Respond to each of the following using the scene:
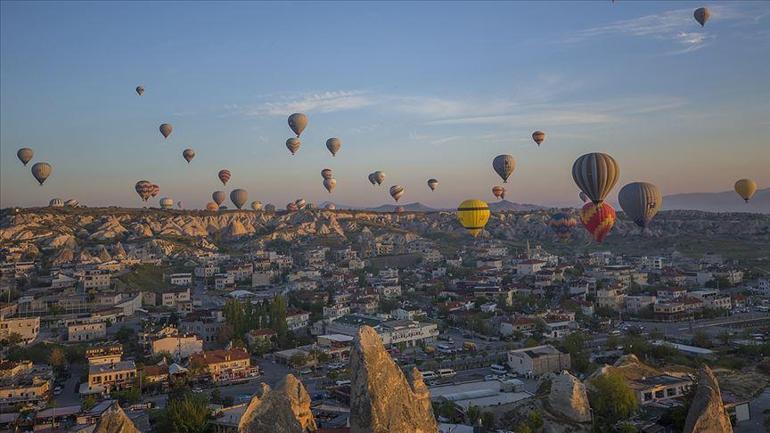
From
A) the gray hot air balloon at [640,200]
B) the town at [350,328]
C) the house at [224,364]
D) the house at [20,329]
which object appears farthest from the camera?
the gray hot air balloon at [640,200]

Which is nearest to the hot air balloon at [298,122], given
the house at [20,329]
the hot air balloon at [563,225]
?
the house at [20,329]

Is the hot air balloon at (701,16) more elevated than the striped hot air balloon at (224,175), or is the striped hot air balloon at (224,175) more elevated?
the hot air balloon at (701,16)

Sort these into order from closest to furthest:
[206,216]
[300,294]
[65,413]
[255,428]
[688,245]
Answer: [255,428], [65,413], [300,294], [688,245], [206,216]

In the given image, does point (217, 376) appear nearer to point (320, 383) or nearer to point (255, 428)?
point (320, 383)

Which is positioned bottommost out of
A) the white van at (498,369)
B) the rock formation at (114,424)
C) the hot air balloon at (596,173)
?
the white van at (498,369)

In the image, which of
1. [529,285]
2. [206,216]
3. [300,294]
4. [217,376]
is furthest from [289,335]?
[206,216]

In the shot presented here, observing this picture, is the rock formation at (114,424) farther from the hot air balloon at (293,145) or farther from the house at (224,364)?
the hot air balloon at (293,145)

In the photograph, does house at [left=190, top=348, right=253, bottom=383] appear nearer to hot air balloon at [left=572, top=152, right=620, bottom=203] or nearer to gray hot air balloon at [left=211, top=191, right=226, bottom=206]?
hot air balloon at [left=572, top=152, right=620, bottom=203]

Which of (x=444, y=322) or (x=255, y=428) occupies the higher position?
(x=255, y=428)
